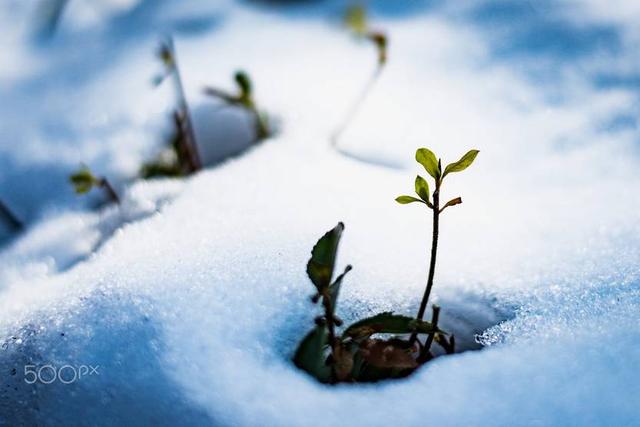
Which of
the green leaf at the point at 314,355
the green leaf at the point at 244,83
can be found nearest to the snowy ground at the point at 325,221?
the green leaf at the point at 314,355

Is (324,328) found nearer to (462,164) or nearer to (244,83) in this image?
(462,164)

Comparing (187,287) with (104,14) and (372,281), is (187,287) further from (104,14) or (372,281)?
(104,14)

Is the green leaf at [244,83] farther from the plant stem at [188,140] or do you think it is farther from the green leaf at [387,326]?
the green leaf at [387,326]

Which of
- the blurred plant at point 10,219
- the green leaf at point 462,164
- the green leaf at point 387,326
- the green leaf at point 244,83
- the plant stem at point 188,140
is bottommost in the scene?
the blurred plant at point 10,219

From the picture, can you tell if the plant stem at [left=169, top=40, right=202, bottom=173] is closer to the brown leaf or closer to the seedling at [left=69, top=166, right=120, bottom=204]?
the seedling at [left=69, top=166, right=120, bottom=204]

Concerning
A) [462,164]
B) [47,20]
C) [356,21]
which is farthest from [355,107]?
[47,20]

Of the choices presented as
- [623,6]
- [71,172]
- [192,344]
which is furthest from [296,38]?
[192,344]
